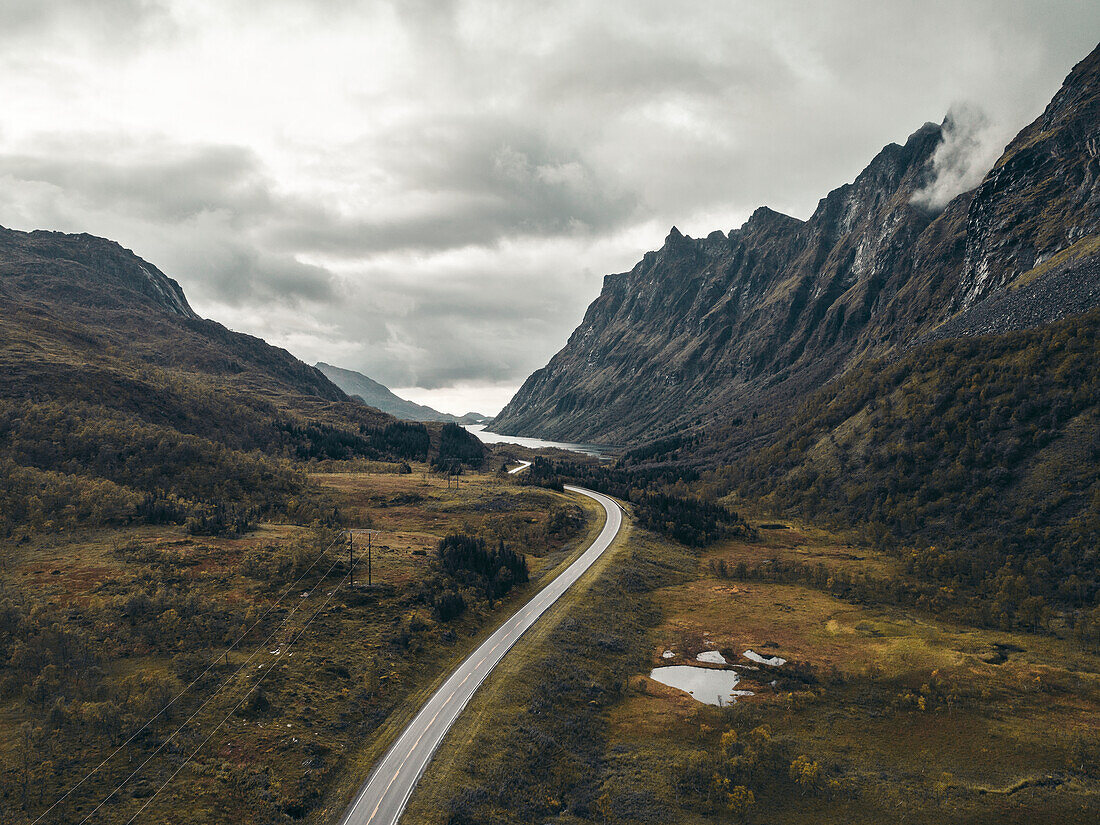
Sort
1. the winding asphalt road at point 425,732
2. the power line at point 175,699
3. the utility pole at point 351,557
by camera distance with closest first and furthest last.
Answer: the power line at point 175,699
the winding asphalt road at point 425,732
the utility pole at point 351,557

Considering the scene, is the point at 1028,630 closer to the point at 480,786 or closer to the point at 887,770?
the point at 887,770

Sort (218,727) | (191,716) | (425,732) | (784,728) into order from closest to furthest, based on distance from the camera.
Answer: (218,727) → (191,716) → (425,732) → (784,728)

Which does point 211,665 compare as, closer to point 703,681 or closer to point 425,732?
point 425,732

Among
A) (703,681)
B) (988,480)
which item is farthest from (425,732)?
(988,480)

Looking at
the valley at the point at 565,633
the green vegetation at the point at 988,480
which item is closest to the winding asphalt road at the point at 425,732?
the valley at the point at 565,633

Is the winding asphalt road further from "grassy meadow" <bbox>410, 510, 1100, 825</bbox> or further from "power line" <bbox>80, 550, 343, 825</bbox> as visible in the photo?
"power line" <bbox>80, 550, 343, 825</bbox>

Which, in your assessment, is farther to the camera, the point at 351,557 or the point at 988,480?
the point at 988,480

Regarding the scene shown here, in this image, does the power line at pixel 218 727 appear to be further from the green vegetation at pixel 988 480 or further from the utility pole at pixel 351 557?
the green vegetation at pixel 988 480

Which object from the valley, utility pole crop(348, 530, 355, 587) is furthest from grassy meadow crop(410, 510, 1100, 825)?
utility pole crop(348, 530, 355, 587)
